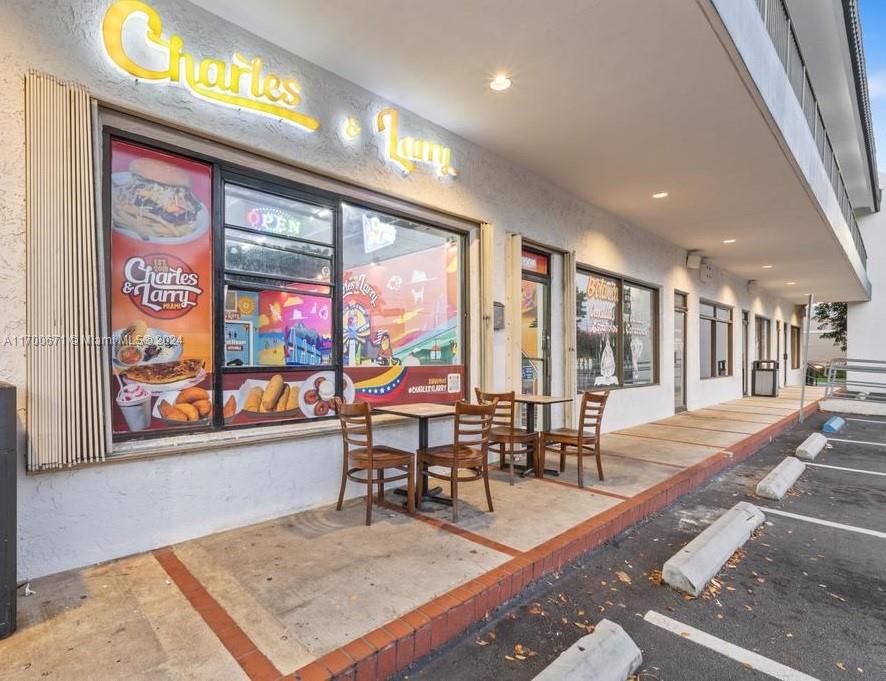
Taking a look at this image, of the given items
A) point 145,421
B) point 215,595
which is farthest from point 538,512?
point 145,421

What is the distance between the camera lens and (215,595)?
7.82 ft

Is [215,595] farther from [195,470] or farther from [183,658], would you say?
[195,470]

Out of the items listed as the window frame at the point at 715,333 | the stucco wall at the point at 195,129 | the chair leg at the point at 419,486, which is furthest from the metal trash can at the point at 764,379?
the chair leg at the point at 419,486

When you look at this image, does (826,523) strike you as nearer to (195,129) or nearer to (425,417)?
(425,417)

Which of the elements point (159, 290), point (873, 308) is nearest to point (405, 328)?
point (159, 290)

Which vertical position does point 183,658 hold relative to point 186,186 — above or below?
below

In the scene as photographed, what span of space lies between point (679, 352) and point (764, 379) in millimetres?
5910

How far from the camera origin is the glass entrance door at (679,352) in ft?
30.5

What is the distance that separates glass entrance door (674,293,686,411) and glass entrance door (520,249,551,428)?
4.29 metres

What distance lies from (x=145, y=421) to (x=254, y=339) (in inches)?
34.9

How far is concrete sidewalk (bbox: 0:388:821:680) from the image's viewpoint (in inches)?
75.2

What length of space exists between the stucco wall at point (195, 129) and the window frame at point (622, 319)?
2.56 m

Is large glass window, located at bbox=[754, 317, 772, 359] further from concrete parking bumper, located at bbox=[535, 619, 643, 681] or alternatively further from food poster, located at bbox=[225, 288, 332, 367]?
concrete parking bumper, located at bbox=[535, 619, 643, 681]

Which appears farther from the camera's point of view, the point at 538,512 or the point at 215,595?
the point at 538,512
